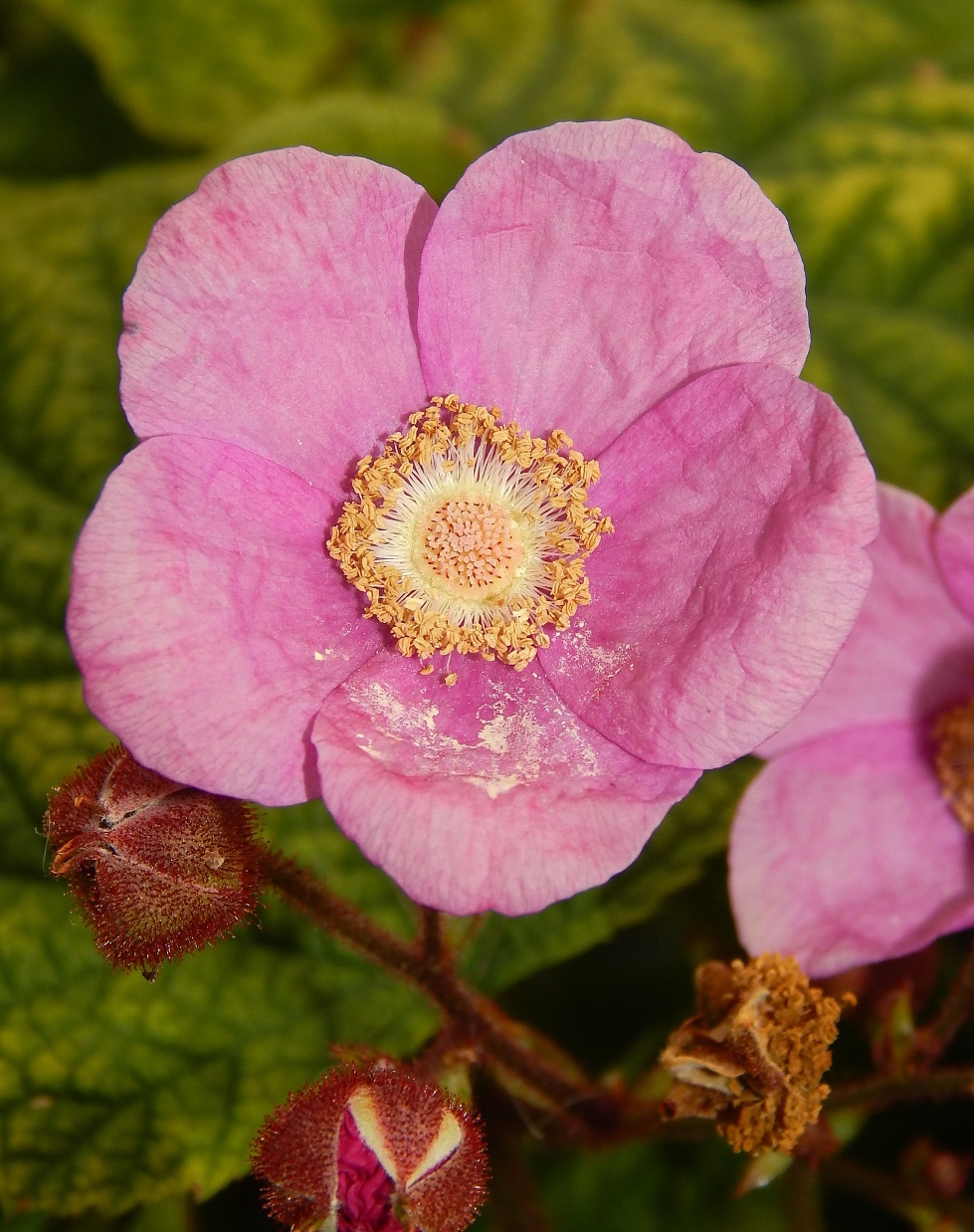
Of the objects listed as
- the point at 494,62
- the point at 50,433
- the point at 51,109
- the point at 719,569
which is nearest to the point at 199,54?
the point at 51,109

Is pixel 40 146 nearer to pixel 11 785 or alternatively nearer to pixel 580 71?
pixel 580 71

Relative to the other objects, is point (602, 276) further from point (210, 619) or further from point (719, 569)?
point (210, 619)

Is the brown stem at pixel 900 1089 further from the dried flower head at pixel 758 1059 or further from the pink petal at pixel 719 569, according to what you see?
the pink petal at pixel 719 569

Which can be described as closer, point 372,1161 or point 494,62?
point 372,1161

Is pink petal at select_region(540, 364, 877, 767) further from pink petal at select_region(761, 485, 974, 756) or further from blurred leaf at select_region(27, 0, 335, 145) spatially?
blurred leaf at select_region(27, 0, 335, 145)

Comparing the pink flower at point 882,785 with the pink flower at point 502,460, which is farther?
the pink flower at point 882,785

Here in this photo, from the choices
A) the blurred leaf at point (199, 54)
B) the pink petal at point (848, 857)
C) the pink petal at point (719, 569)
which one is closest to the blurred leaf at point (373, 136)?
the blurred leaf at point (199, 54)
